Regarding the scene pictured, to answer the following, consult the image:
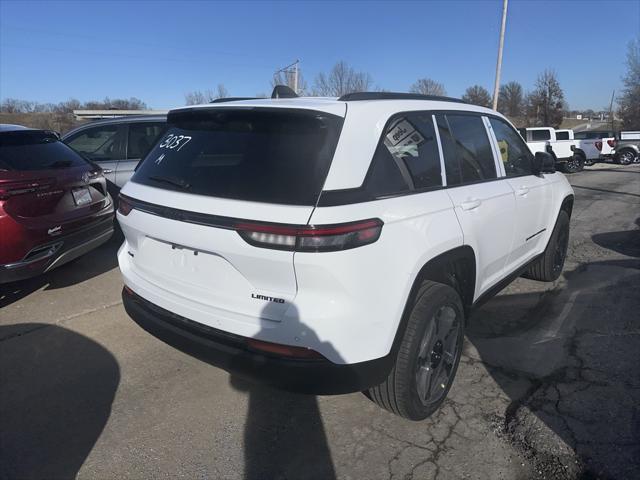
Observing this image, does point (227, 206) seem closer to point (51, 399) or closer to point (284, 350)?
point (284, 350)

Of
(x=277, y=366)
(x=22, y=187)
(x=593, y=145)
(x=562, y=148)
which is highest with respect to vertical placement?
(x=22, y=187)

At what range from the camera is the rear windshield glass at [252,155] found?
87.6 inches

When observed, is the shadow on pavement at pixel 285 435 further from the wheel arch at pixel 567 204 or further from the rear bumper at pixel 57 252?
the wheel arch at pixel 567 204

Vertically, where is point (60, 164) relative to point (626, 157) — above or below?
above

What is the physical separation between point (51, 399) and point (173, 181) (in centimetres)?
167

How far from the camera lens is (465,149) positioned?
10.8 ft

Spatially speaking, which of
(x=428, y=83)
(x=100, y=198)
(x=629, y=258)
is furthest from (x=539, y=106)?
(x=100, y=198)

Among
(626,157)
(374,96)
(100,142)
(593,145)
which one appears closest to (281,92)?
(374,96)

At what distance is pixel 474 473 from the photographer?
7.84 ft

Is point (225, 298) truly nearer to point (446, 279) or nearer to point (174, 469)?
point (174, 469)

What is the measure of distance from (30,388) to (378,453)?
235 cm

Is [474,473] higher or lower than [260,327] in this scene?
lower

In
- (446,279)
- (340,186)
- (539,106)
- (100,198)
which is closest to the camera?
(340,186)

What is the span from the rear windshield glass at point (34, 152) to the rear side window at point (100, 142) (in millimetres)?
1783
